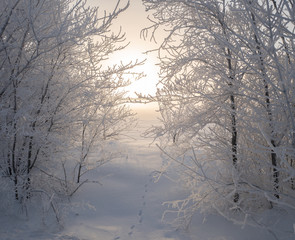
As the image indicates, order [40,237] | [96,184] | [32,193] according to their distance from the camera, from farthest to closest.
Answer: [96,184] < [32,193] < [40,237]

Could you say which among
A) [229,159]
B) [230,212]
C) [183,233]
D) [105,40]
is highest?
[105,40]

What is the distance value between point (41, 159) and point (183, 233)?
383 centimetres

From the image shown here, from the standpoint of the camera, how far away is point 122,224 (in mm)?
4270

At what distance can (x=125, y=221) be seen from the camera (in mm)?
4398

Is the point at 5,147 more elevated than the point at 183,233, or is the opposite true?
the point at 5,147

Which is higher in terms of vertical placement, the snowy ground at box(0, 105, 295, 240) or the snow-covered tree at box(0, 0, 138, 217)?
the snow-covered tree at box(0, 0, 138, 217)

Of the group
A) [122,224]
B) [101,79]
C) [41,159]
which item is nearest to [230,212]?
[122,224]

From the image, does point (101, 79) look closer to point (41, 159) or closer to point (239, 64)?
point (41, 159)

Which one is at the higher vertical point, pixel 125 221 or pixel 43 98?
pixel 43 98

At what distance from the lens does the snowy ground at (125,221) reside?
3601 mm

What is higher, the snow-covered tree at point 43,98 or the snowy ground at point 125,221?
the snow-covered tree at point 43,98

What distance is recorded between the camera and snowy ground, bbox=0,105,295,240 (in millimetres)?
3601

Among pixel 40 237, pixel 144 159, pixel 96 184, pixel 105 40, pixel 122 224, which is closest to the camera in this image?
pixel 40 237

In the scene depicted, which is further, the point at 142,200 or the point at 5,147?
the point at 142,200
